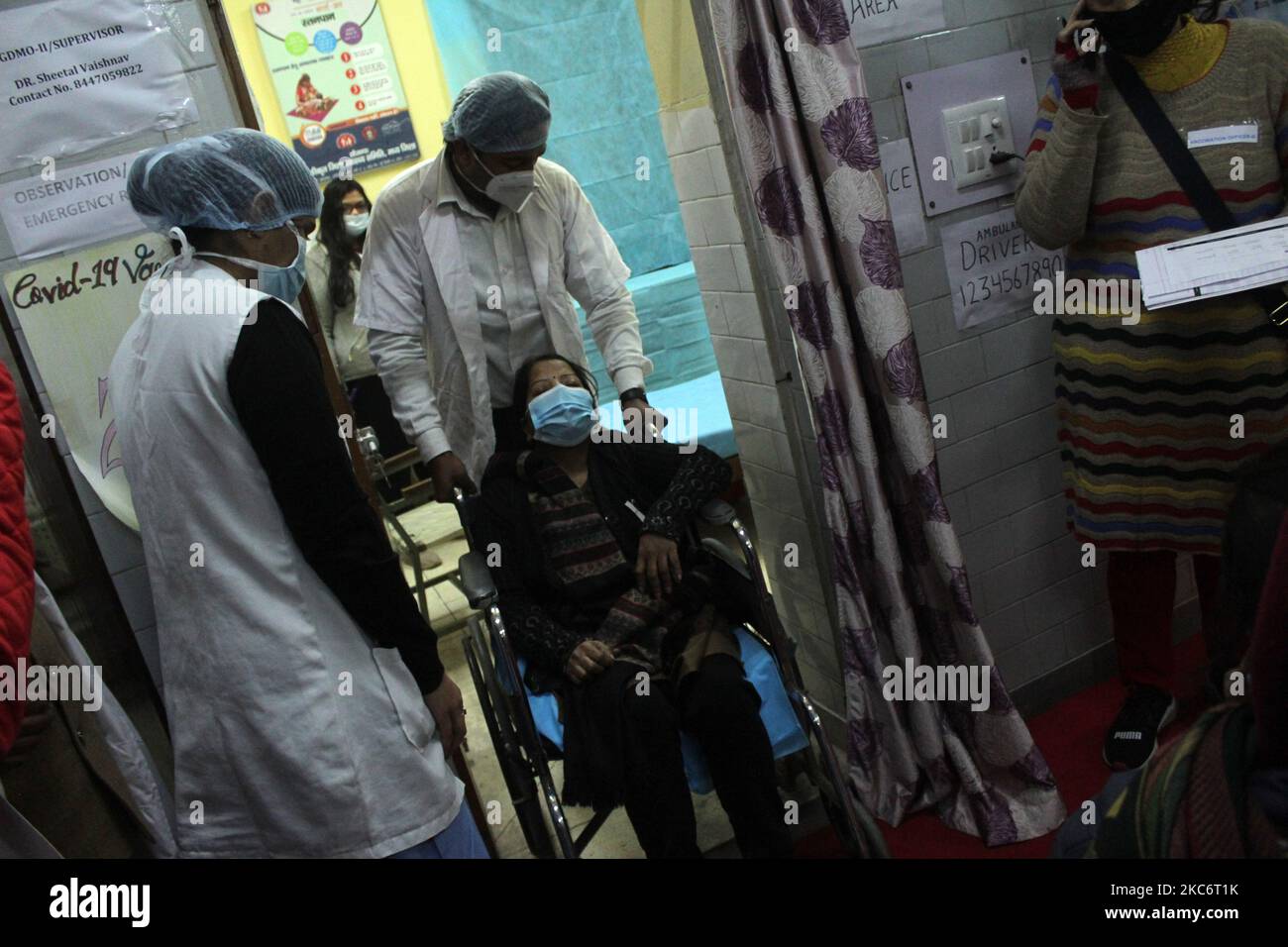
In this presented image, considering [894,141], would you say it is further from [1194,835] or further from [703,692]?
[1194,835]

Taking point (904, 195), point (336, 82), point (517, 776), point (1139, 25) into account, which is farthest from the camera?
point (336, 82)

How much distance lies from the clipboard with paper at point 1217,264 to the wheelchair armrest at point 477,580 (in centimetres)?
140

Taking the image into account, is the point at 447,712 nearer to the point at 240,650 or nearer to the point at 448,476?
the point at 240,650

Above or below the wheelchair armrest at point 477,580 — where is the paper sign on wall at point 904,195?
above

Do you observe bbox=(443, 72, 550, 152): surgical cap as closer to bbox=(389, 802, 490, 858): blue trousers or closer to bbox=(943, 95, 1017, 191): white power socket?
bbox=(943, 95, 1017, 191): white power socket

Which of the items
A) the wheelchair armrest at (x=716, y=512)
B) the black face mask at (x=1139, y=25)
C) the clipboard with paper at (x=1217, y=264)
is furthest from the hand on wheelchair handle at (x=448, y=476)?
the black face mask at (x=1139, y=25)

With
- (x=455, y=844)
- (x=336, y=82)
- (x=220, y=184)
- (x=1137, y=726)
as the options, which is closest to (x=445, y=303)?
(x=220, y=184)

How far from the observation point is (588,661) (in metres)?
1.93

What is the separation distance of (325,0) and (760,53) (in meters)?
3.83

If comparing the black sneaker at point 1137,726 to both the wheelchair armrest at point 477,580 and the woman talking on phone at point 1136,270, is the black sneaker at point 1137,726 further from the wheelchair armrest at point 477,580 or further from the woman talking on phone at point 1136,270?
the wheelchair armrest at point 477,580

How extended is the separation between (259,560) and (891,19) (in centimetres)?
176

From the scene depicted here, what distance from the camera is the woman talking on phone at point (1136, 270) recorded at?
1.84 metres

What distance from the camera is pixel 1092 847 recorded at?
3.05ft
